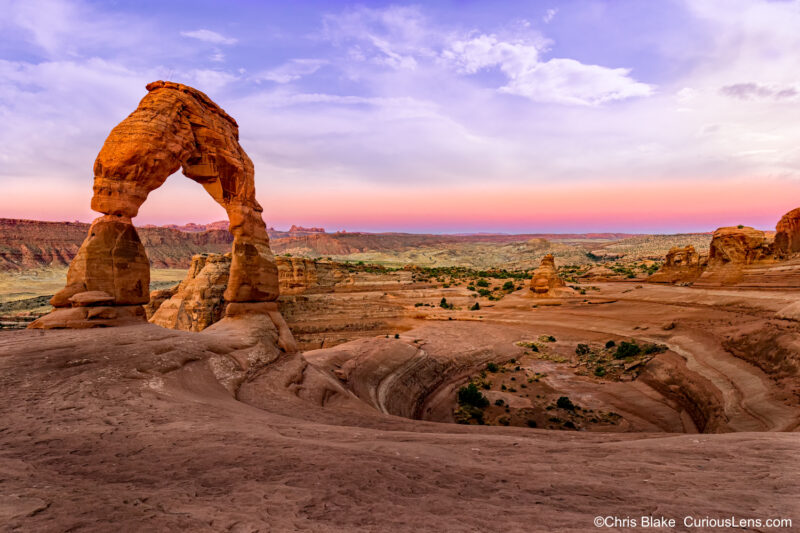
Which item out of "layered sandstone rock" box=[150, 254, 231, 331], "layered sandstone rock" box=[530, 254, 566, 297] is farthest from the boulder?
"layered sandstone rock" box=[530, 254, 566, 297]

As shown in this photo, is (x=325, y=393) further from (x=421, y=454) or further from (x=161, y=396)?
(x=421, y=454)

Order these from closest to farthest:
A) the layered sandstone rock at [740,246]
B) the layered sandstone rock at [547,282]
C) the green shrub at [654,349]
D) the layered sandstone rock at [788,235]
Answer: the green shrub at [654,349] → the layered sandstone rock at [788,235] → the layered sandstone rock at [740,246] → the layered sandstone rock at [547,282]

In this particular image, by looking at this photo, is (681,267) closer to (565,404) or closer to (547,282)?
(547,282)

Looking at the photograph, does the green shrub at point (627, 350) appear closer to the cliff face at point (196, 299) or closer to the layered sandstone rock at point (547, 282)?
the layered sandstone rock at point (547, 282)

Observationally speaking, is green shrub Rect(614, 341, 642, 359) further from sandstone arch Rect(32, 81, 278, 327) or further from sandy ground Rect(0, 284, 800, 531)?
sandstone arch Rect(32, 81, 278, 327)

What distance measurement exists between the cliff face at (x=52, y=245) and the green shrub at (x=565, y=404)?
95842mm

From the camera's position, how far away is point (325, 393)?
41.2ft

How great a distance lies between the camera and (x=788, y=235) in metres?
26.1

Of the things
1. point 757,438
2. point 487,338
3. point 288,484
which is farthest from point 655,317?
point 288,484

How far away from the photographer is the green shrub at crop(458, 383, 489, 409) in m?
17.5

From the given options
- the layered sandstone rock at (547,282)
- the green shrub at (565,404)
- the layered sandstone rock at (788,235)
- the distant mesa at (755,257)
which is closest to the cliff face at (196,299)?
the green shrub at (565,404)

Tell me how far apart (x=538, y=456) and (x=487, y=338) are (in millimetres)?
22077

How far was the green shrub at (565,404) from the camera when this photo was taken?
54.7 feet

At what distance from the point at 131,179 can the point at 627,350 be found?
27.3m
